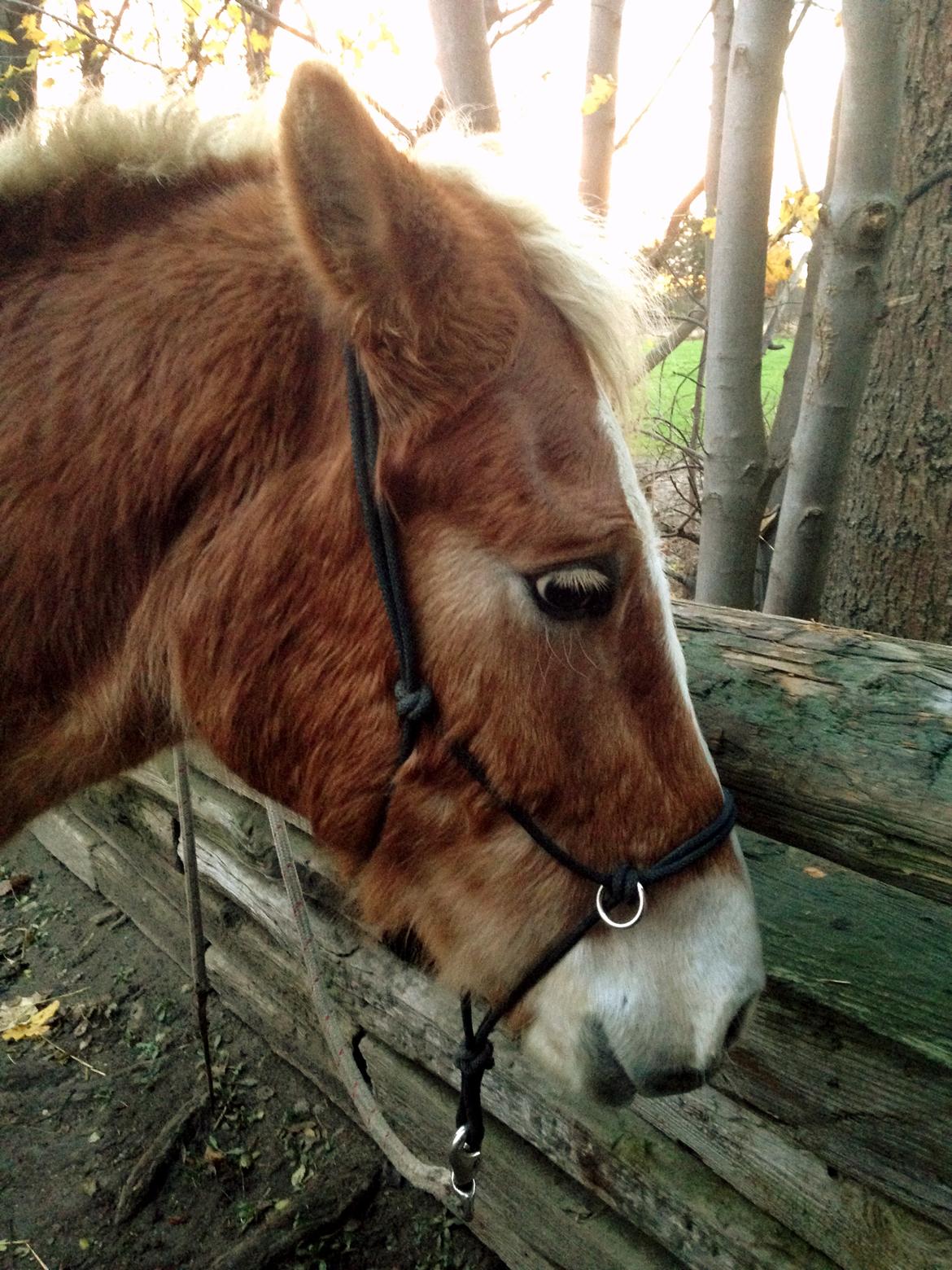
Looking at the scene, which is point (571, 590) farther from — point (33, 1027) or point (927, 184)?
point (33, 1027)

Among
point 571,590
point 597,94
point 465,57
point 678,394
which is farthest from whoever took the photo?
point 678,394

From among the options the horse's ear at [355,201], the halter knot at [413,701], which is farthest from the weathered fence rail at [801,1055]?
the horse's ear at [355,201]

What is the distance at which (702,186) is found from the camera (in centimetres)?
553

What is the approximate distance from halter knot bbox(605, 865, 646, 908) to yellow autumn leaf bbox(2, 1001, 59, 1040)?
3.33m

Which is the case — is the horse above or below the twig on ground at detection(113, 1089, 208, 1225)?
above

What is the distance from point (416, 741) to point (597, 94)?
3.97m

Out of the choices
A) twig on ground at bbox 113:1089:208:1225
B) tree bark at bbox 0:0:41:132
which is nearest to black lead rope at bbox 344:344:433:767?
twig on ground at bbox 113:1089:208:1225

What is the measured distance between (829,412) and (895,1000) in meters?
2.07

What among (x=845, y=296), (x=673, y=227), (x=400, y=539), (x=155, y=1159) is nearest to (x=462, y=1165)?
(x=400, y=539)

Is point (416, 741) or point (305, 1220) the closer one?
point (416, 741)

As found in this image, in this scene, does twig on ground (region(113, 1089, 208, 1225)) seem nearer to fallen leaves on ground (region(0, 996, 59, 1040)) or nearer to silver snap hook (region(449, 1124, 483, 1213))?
fallen leaves on ground (region(0, 996, 59, 1040))

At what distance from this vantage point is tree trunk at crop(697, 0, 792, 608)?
9.91 ft

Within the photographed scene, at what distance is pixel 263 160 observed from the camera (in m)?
1.64

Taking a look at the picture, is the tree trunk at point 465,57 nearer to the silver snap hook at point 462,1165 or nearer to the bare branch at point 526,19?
the bare branch at point 526,19
